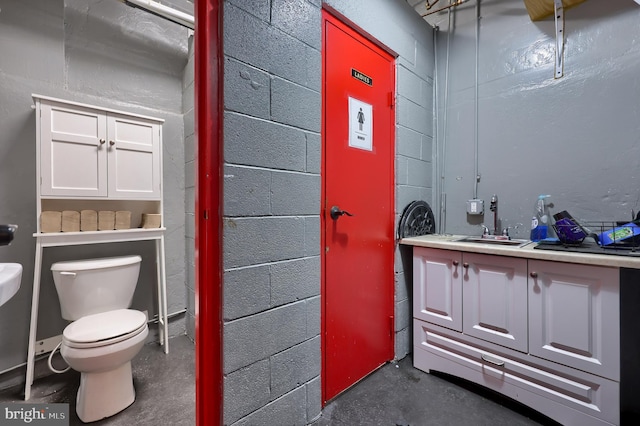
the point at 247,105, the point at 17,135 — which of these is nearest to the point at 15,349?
the point at 17,135

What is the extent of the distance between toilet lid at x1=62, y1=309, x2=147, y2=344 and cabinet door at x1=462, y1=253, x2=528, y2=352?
192 centimetres

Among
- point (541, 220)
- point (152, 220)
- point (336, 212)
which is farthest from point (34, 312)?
point (541, 220)

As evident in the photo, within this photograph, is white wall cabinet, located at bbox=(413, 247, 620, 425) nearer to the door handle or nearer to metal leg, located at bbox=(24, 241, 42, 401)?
the door handle

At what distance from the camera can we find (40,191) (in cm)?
158

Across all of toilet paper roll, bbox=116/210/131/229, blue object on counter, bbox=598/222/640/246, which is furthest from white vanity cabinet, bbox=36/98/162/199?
blue object on counter, bbox=598/222/640/246

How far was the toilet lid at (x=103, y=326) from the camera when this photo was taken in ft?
4.37

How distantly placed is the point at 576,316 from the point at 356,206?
3.84 feet

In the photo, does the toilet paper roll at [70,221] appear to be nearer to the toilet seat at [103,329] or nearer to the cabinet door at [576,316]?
the toilet seat at [103,329]

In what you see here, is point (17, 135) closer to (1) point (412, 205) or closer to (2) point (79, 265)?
(2) point (79, 265)

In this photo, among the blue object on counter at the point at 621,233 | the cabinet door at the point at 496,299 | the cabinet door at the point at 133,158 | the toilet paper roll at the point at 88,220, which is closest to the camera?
the blue object on counter at the point at 621,233

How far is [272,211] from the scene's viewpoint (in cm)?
116

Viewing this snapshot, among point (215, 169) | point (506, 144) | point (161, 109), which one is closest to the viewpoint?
point (215, 169)

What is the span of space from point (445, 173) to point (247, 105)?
1.76 meters

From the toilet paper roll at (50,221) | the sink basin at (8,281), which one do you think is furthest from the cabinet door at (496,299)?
the toilet paper roll at (50,221)
